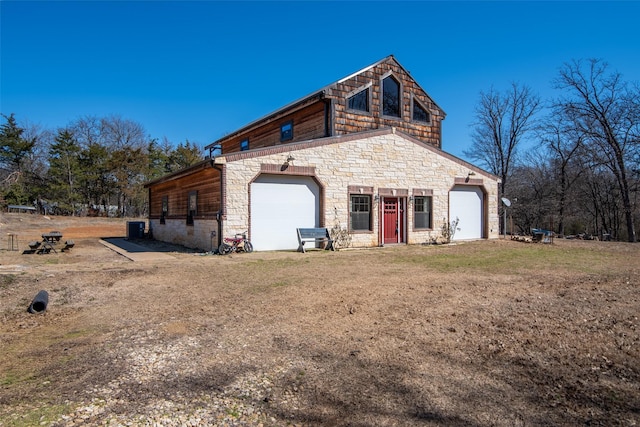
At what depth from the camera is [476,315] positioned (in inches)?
216

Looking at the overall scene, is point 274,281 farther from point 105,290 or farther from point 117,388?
point 117,388

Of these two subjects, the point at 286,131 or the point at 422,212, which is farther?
the point at 286,131

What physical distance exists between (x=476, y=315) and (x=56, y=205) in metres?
41.3

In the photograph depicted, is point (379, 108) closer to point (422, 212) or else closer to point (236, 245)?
point (422, 212)

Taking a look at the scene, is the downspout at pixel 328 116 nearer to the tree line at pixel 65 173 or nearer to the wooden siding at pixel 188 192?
the wooden siding at pixel 188 192

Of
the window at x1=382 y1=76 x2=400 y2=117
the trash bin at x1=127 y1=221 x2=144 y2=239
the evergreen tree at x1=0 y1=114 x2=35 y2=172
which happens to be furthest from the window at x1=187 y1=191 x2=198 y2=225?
the evergreen tree at x1=0 y1=114 x2=35 y2=172

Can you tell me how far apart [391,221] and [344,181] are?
308cm

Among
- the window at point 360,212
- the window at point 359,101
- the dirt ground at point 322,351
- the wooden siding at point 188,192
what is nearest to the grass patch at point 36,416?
the dirt ground at point 322,351

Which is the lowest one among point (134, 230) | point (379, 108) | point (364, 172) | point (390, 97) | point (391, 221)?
point (134, 230)

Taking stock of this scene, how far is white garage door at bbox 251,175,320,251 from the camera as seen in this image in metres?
14.6

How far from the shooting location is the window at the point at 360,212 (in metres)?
16.5

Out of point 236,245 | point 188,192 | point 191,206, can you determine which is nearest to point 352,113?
point 188,192

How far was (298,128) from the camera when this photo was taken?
19594 mm

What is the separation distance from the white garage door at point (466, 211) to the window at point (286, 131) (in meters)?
8.66
